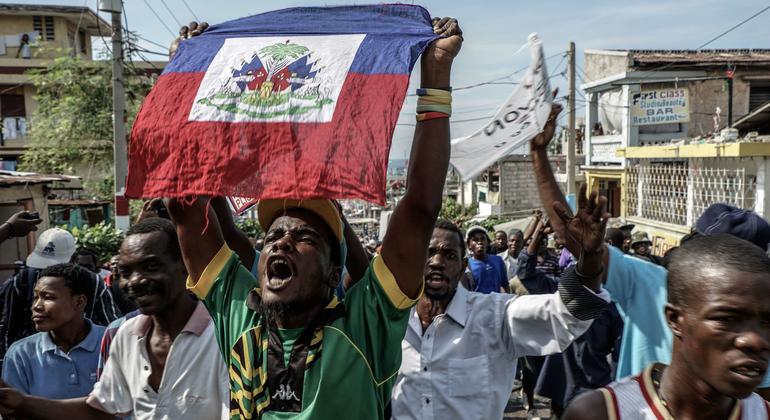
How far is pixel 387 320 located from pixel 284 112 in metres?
0.75

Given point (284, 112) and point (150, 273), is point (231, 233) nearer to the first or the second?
point (150, 273)

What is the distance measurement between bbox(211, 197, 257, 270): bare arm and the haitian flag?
0.60 metres

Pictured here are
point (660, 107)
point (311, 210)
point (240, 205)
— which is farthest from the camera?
point (660, 107)

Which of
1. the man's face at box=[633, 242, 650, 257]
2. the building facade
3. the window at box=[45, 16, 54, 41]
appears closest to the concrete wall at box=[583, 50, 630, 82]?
the building facade

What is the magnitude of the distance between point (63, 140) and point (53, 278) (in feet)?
74.8

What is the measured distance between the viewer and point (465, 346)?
3.17 meters

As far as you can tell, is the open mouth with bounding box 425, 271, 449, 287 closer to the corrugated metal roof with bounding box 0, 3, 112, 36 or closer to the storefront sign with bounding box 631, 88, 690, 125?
the storefront sign with bounding box 631, 88, 690, 125

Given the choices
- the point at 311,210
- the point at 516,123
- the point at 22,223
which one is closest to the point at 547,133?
the point at 516,123

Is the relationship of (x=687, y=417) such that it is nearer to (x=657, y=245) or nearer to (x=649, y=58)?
(x=657, y=245)

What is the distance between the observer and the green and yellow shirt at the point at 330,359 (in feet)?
7.33

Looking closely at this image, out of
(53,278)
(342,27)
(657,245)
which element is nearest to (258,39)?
(342,27)

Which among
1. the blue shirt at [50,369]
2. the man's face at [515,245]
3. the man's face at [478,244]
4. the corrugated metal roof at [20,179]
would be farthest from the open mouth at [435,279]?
the corrugated metal roof at [20,179]

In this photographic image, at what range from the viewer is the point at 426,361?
3.22m

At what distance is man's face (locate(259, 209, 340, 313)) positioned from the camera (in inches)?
89.4
